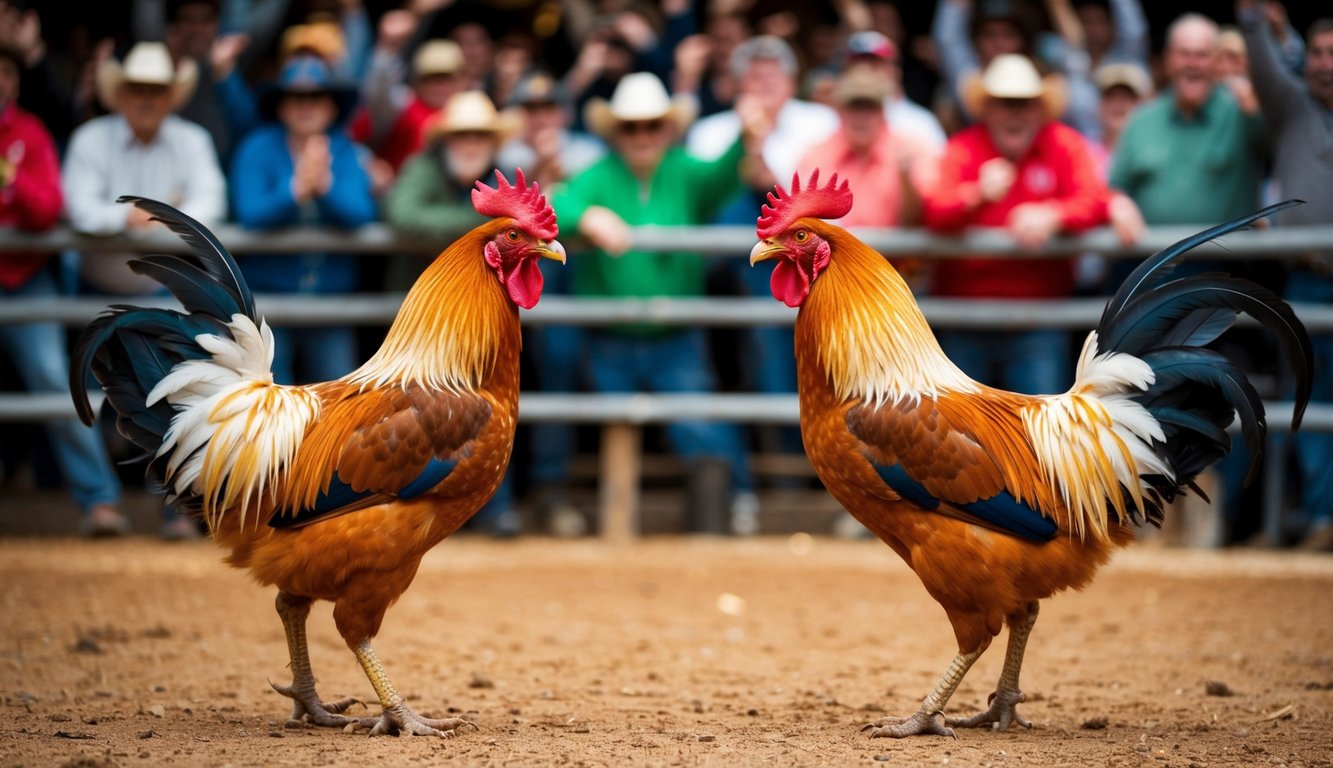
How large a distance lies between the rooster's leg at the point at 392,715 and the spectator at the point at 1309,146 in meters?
5.50

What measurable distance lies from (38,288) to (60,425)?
870 mm

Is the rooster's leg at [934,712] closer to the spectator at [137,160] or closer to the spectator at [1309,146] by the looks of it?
the spectator at [1309,146]

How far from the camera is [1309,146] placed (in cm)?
837

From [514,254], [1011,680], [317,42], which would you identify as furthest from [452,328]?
[317,42]

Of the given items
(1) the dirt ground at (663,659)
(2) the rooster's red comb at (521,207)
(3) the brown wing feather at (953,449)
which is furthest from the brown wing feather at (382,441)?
(3) the brown wing feather at (953,449)

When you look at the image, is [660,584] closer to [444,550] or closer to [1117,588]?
[444,550]

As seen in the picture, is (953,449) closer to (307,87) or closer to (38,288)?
(307,87)

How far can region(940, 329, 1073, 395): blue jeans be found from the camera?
893 centimetres

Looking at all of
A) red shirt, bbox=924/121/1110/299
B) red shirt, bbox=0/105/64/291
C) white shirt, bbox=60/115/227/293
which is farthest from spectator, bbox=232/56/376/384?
red shirt, bbox=924/121/1110/299

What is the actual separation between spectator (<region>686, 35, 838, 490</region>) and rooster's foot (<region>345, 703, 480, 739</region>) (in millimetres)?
4786

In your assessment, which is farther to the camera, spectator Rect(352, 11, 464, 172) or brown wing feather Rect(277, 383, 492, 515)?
spectator Rect(352, 11, 464, 172)

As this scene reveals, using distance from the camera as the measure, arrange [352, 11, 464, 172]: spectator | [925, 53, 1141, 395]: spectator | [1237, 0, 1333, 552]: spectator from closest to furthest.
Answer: [1237, 0, 1333, 552]: spectator, [925, 53, 1141, 395]: spectator, [352, 11, 464, 172]: spectator

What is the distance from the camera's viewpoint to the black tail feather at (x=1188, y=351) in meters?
5.16

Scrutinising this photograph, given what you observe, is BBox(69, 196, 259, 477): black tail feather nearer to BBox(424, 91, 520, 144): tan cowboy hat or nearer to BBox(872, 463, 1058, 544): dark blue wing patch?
BBox(872, 463, 1058, 544): dark blue wing patch
